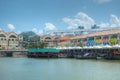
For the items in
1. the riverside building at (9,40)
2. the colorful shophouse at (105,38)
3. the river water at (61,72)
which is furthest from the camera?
the riverside building at (9,40)

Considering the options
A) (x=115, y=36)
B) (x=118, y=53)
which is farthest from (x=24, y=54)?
(x=118, y=53)

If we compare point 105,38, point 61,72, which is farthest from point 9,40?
point 61,72

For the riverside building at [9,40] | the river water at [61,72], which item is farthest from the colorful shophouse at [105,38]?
the riverside building at [9,40]

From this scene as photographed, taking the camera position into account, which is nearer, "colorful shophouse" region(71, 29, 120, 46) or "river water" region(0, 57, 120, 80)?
"river water" region(0, 57, 120, 80)

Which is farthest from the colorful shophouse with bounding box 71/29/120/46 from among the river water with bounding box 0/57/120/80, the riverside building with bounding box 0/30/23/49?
the riverside building with bounding box 0/30/23/49

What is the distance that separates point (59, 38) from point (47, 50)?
45735 millimetres

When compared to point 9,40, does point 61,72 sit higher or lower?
lower

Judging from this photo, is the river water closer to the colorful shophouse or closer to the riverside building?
the colorful shophouse

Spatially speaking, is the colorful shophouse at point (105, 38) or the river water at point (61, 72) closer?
the river water at point (61, 72)

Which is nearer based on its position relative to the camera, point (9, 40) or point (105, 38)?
point (105, 38)

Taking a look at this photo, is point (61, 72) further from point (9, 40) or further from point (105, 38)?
point (9, 40)

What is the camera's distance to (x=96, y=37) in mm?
79500

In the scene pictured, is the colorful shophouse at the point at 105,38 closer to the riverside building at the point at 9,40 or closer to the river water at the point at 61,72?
the river water at the point at 61,72

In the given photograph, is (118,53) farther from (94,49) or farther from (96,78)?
(96,78)
